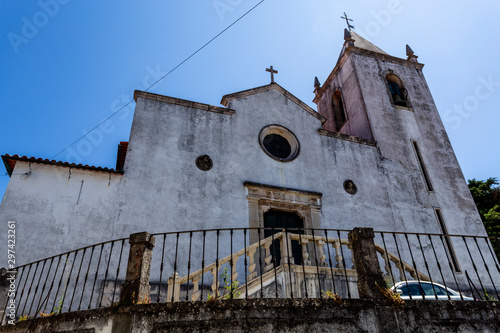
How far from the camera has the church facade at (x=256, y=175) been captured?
8727 mm

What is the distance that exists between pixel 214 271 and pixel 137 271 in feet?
8.52

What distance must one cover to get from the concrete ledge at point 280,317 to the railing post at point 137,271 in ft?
0.64

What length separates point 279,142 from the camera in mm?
12617

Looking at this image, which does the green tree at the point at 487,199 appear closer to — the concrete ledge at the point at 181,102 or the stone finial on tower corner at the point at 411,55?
the stone finial on tower corner at the point at 411,55

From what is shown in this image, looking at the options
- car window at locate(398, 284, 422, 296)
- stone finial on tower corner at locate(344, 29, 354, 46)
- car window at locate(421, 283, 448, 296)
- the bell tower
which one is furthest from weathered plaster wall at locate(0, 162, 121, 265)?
stone finial on tower corner at locate(344, 29, 354, 46)

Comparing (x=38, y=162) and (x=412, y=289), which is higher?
(x=38, y=162)

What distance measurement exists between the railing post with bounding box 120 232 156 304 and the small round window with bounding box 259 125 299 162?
22.4 ft

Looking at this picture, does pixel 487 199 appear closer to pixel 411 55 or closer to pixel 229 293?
pixel 411 55

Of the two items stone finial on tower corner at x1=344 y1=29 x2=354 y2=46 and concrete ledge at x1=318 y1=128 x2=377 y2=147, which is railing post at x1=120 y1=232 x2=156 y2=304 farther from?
stone finial on tower corner at x1=344 y1=29 x2=354 y2=46

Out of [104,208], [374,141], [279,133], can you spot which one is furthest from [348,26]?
[104,208]

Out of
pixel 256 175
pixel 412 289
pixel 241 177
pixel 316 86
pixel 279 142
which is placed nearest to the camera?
pixel 412 289

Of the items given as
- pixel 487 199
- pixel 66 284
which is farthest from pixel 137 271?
pixel 487 199

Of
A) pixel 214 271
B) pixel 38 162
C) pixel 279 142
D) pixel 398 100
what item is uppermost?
pixel 398 100

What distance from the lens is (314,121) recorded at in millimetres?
13453
